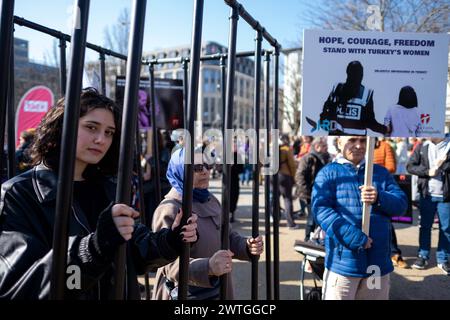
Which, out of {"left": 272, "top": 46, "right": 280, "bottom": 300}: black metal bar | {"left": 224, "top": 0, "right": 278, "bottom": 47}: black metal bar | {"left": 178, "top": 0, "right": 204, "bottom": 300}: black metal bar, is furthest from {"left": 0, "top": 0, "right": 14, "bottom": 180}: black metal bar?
{"left": 272, "top": 46, "right": 280, "bottom": 300}: black metal bar

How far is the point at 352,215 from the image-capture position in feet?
7.97

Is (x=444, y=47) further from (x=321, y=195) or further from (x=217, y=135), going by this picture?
(x=217, y=135)

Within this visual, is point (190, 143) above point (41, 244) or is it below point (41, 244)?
above

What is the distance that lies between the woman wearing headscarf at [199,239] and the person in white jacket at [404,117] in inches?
38.0

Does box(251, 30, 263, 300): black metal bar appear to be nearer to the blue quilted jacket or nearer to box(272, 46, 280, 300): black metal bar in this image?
box(272, 46, 280, 300): black metal bar

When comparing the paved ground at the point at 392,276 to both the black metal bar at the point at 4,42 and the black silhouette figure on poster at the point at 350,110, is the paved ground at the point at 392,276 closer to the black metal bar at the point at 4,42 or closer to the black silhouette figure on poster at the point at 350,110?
the black silhouette figure on poster at the point at 350,110

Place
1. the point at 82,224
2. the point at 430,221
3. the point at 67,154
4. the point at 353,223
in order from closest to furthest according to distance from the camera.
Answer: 1. the point at 67,154
2. the point at 82,224
3. the point at 353,223
4. the point at 430,221

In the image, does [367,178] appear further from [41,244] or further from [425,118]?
[41,244]

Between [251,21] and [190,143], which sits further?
[251,21]

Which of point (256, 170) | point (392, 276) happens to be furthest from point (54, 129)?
point (392, 276)

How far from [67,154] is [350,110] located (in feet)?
4.99

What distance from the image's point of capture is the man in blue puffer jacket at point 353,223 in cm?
239

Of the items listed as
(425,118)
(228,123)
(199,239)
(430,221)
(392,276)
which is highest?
(425,118)
